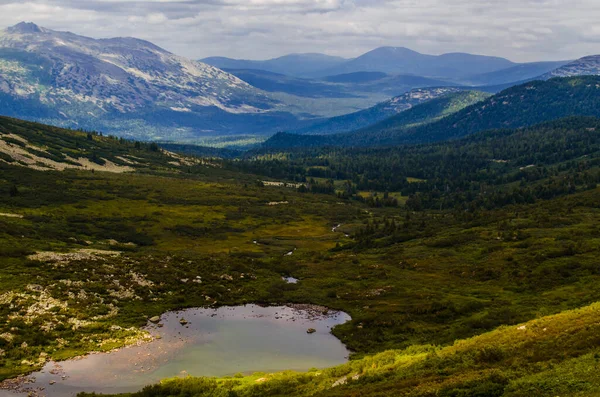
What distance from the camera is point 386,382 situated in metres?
46.1

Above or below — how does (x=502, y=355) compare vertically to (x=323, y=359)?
above

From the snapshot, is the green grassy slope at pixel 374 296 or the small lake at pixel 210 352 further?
the small lake at pixel 210 352

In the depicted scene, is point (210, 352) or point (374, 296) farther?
point (374, 296)

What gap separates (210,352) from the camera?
7231cm

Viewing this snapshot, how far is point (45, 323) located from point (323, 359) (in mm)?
36829

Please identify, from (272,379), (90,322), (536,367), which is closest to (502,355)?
(536,367)

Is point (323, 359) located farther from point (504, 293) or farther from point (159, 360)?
point (504, 293)

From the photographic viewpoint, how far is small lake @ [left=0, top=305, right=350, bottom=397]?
2399 inches

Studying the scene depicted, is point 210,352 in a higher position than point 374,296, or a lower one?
higher

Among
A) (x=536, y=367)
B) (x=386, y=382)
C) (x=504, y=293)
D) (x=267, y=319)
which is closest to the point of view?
(x=536, y=367)

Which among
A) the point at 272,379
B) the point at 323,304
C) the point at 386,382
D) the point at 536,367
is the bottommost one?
the point at 323,304

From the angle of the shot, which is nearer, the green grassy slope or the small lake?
the green grassy slope

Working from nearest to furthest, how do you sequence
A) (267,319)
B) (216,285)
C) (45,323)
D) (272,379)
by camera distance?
(272,379) < (45,323) < (267,319) < (216,285)

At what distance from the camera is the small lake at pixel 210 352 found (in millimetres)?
60938
